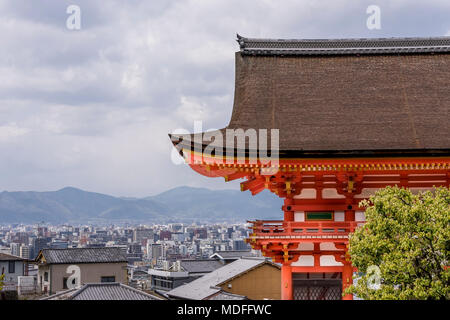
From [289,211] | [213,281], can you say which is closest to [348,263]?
[289,211]

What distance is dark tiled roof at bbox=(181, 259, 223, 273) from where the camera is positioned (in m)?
60.0

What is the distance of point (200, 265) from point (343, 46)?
153 ft

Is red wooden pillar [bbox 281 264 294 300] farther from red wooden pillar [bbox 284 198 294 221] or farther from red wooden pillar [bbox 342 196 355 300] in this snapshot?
red wooden pillar [bbox 342 196 355 300]

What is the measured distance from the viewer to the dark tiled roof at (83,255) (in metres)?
47.7

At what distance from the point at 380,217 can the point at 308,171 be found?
3420 millimetres

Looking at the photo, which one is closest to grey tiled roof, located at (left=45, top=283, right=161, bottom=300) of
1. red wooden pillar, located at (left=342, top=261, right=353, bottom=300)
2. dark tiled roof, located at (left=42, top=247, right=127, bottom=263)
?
dark tiled roof, located at (left=42, top=247, right=127, bottom=263)

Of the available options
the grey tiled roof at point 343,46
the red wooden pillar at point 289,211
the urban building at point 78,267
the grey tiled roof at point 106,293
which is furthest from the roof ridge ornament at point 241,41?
the urban building at point 78,267

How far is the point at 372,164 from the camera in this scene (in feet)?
45.3

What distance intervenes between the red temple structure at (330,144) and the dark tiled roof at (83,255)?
34403 millimetres

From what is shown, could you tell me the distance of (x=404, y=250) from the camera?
1084 centimetres

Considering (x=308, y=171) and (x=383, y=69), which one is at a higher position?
(x=383, y=69)

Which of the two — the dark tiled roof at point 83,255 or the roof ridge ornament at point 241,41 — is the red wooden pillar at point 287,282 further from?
the dark tiled roof at point 83,255
